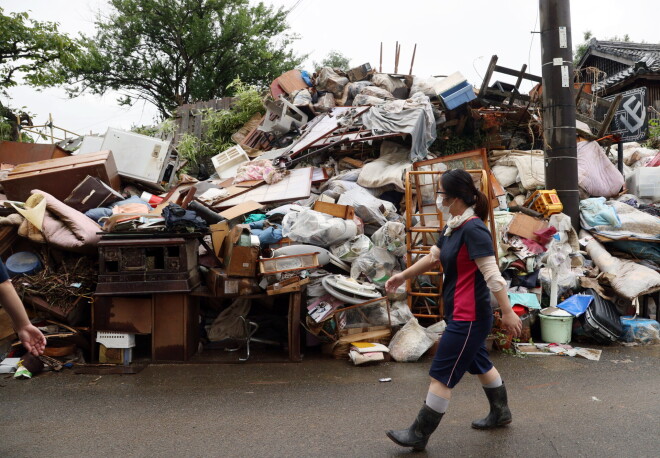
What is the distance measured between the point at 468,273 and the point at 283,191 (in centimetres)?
529

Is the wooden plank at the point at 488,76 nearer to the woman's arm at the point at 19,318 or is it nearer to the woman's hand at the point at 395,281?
the woman's hand at the point at 395,281

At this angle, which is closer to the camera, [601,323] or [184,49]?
[601,323]

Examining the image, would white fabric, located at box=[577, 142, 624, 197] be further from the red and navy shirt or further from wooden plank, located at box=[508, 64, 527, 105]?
the red and navy shirt

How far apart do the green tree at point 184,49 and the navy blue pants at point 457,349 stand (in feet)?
67.2

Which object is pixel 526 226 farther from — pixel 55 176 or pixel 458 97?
pixel 55 176

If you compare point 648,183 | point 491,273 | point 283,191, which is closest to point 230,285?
point 283,191

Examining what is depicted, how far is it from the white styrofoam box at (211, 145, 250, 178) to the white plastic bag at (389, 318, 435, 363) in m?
5.51

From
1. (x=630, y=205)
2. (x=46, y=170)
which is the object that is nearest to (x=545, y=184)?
(x=630, y=205)

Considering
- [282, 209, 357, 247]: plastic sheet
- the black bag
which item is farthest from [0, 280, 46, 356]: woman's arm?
the black bag

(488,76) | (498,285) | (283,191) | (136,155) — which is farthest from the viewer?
(488,76)

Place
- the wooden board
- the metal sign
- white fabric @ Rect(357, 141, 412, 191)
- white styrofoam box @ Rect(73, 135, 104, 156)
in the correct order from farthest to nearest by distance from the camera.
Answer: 1. white styrofoam box @ Rect(73, 135, 104, 156)
2. the metal sign
3. white fabric @ Rect(357, 141, 412, 191)
4. the wooden board

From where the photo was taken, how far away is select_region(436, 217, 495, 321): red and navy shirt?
3123 mm

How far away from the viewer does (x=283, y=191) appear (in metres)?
8.16

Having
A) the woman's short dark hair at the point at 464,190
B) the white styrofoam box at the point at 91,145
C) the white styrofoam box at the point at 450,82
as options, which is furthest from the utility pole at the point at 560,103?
the white styrofoam box at the point at 91,145
